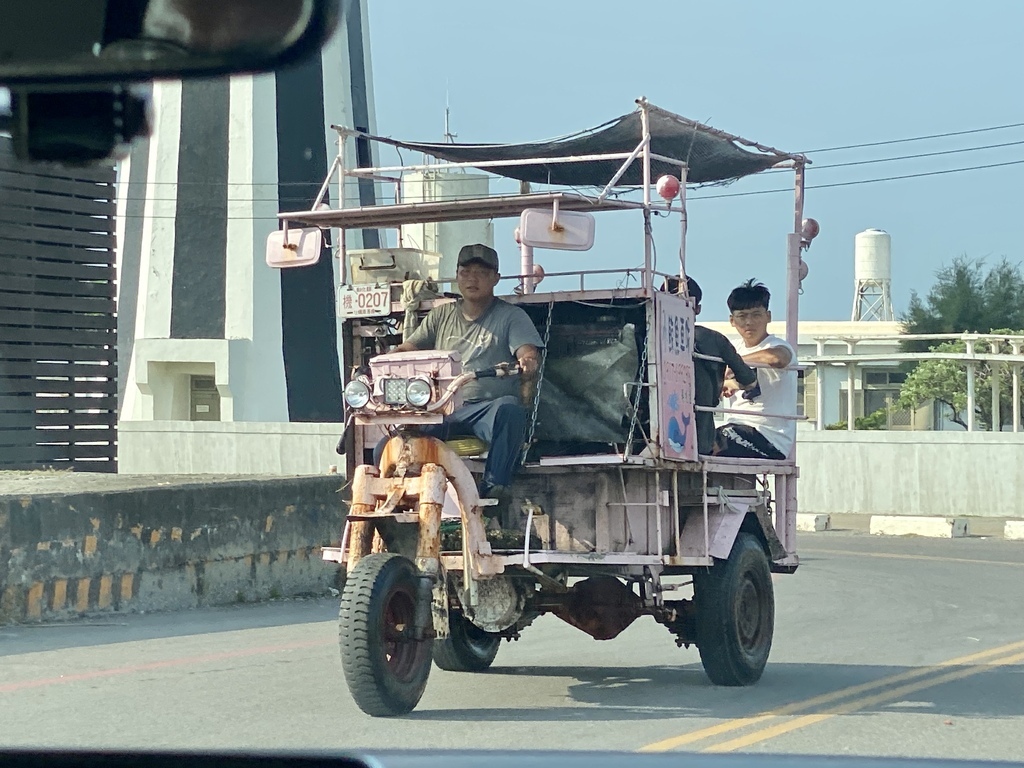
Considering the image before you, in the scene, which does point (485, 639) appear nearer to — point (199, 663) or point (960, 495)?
point (199, 663)

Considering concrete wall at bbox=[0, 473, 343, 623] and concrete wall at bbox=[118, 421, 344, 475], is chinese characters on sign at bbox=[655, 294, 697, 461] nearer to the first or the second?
concrete wall at bbox=[0, 473, 343, 623]

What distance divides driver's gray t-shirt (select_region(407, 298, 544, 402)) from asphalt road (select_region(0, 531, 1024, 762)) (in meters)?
1.75

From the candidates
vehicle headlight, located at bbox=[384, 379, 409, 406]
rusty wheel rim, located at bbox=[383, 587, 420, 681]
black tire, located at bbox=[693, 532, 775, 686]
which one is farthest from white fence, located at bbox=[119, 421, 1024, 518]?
rusty wheel rim, located at bbox=[383, 587, 420, 681]

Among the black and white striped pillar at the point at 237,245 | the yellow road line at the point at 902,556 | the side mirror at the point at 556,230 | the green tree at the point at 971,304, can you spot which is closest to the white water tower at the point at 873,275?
the green tree at the point at 971,304

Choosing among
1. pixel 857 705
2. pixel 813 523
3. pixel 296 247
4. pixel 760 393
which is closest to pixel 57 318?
pixel 813 523

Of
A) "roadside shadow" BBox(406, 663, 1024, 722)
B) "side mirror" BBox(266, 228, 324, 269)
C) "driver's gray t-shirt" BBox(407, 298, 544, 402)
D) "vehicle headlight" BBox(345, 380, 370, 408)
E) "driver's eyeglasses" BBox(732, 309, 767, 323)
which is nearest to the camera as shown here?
"roadside shadow" BBox(406, 663, 1024, 722)

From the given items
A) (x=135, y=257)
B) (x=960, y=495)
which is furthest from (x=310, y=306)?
(x=960, y=495)

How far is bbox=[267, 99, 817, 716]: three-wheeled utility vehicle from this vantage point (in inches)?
339

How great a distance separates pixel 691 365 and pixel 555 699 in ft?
7.19

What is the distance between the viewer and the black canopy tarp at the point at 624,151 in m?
10.1

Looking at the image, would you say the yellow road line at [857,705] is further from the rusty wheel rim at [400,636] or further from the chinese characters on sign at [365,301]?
the chinese characters on sign at [365,301]

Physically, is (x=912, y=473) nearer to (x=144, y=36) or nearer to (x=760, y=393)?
(x=760, y=393)

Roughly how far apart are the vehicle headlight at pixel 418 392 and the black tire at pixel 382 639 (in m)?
0.84

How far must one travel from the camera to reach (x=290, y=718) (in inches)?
322
